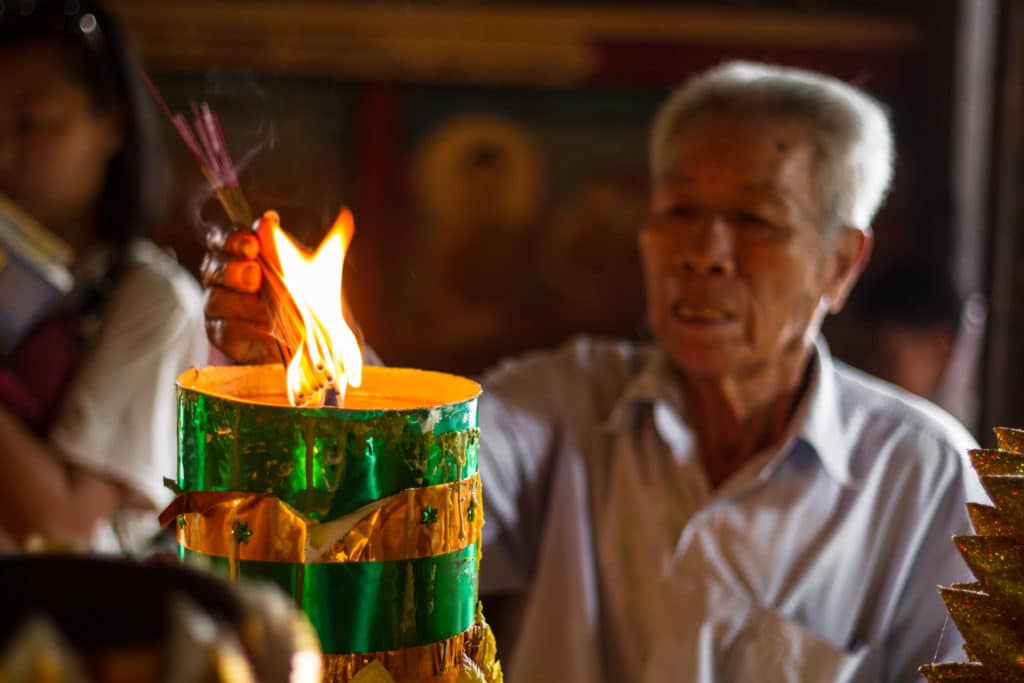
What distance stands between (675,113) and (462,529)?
50.3 inches

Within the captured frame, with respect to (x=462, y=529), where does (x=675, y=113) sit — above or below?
above

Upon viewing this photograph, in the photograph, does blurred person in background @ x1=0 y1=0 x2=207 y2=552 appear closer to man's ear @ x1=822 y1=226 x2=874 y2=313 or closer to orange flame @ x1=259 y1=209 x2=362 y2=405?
orange flame @ x1=259 y1=209 x2=362 y2=405

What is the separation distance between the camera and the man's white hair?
6.41 ft

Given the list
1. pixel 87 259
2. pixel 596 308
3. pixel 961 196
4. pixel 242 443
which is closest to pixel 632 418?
pixel 87 259

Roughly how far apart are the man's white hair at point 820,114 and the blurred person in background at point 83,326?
93cm

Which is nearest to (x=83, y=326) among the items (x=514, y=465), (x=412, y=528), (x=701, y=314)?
(x=514, y=465)

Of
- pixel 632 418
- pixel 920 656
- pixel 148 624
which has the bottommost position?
pixel 920 656

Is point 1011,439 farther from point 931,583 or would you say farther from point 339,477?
point 931,583

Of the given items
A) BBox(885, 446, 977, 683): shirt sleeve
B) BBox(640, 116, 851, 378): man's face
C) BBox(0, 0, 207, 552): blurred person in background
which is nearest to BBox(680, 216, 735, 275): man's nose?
BBox(640, 116, 851, 378): man's face

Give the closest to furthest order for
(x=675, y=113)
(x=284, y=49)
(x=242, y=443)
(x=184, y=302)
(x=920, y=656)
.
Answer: (x=242, y=443) < (x=920, y=656) < (x=675, y=113) < (x=184, y=302) < (x=284, y=49)

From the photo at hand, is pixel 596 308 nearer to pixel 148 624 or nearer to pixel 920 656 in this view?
pixel 920 656

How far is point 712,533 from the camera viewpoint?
1892 millimetres

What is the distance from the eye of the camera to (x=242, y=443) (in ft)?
2.85

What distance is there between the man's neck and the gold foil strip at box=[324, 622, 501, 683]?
1142 millimetres
